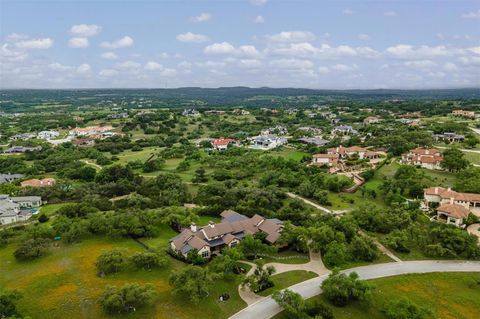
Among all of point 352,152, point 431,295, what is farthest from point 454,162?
point 431,295

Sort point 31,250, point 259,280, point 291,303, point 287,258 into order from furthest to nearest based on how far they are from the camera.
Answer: point 31,250 < point 287,258 < point 259,280 < point 291,303

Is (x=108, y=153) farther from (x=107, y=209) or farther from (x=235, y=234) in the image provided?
(x=235, y=234)

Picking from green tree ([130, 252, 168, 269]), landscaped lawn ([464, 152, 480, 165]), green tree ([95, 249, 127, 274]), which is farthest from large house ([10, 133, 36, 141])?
landscaped lawn ([464, 152, 480, 165])

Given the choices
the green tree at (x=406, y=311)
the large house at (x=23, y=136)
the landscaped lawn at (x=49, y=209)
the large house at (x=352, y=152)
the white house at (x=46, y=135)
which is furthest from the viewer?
the white house at (x=46, y=135)

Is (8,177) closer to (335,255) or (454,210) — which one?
(335,255)

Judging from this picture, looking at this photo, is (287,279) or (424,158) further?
(424,158)

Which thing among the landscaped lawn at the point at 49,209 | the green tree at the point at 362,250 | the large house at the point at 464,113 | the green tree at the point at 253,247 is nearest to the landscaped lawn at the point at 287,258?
the green tree at the point at 253,247

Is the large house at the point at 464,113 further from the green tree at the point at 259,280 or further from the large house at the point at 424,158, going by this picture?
the green tree at the point at 259,280
